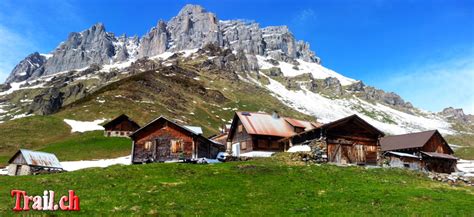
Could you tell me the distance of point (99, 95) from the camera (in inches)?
6068

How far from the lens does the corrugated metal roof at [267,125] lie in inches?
2665

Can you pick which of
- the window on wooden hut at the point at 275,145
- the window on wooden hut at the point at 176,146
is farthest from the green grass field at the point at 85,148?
the window on wooden hut at the point at 275,145

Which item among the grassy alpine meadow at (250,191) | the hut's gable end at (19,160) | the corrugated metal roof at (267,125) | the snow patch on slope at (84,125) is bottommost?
the grassy alpine meadow at (250,191)

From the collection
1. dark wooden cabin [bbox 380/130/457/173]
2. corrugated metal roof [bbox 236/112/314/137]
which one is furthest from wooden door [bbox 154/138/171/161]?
dark wooden cabin [bbox 380/130/457/173]

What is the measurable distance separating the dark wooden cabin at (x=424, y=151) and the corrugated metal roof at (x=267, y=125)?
17767 millimetres

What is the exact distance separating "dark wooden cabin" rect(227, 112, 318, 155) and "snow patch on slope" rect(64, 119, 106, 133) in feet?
180

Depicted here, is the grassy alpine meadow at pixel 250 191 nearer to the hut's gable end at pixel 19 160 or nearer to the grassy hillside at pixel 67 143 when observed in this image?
the hut's gable end at pixel 19 160

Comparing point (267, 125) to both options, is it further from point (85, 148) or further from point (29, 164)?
point (85, 148)

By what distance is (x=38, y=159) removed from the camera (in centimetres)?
6397

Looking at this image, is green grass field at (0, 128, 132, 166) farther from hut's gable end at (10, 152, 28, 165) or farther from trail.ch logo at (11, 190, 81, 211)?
trail.ch logo at (11, 190, 81, 211)

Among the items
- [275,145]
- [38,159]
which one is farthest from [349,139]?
[38,159]

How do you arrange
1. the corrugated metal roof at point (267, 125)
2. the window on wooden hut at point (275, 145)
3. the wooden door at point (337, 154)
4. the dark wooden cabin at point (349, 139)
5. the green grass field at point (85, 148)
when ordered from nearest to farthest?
the wooden door at point (337, 154) < the dark wooden cabin at point (349, 139) < the corrugated metal roof at point (267, 125) < the window on wooden hut at point (275, 145) < the green grass field at point (85, 148)

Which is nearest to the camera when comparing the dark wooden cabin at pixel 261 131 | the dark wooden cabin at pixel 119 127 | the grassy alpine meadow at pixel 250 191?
the grassy alpine meadow at pixel 250 191

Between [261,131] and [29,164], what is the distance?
35038 mm
